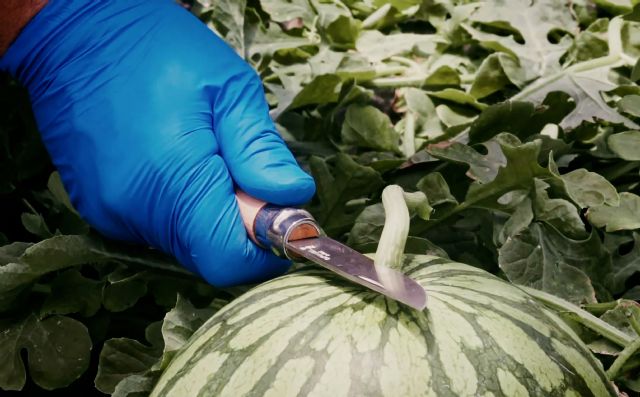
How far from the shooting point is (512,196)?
5.07ft

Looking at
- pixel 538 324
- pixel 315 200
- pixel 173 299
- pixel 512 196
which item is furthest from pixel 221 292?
pixel 538 324

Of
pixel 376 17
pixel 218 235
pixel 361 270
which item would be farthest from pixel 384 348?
pixel 376 17

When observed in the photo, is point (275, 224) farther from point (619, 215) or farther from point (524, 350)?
point (619, 215)

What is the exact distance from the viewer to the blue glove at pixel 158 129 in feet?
4.77

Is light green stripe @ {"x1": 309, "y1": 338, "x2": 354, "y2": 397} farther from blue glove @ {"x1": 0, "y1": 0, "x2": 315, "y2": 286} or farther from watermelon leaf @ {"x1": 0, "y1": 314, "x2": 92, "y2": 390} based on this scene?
watermelon leaf @ {"x1": 0, "y1": 314, "x2": 92, "y2": 390}

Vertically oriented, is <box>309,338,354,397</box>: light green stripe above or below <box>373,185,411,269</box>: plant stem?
below

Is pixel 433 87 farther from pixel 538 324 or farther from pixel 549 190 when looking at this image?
pixel 538 324

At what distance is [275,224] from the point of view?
4.34 feet

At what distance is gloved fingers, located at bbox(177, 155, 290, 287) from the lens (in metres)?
1.43

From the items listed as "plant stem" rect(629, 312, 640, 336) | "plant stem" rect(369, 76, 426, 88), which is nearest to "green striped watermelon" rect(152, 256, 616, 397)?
"plant stem" rect(629, 312, 640, 336)

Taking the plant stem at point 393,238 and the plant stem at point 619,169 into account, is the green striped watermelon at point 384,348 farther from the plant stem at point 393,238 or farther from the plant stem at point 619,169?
the plant stem at point 619,169

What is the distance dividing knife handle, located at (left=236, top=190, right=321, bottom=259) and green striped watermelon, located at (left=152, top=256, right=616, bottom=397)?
5.7 inches

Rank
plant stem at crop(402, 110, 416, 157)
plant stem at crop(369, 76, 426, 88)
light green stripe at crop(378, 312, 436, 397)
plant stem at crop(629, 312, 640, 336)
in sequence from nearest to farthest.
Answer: light green stripe at crop(378, 312, 436, 397), plant stem at crop(629, 312, 640, 336), plant stem at crop(402, 110, 416, 157), plant stem at crop(369, 76, 426, 88)

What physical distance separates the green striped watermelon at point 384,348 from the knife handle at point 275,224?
0.47ft
